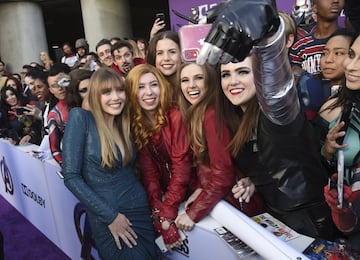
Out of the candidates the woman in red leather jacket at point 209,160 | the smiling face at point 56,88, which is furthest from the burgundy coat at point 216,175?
the smiling face at point 56,88

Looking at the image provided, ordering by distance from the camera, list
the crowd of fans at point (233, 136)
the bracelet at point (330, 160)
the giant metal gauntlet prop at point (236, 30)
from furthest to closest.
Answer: the bracelet at point (330, 160) → the crowd of fans at point (233, 136) → the giant metal gauntlet prop at point (236, 30)

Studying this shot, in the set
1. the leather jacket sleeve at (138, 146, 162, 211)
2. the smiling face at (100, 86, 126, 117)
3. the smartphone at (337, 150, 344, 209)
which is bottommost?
the leather jacket sleeve at (138, 146, 162, 211)

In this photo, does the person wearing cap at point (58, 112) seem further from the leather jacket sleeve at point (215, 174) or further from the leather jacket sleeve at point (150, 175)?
the leather jacket sleeve at point (215, 174)

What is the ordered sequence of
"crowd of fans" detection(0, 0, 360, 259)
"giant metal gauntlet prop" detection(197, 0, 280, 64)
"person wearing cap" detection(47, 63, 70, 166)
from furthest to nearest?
1. "person wearing cap" detection(47, 63, 70, 166)
2. "crowd of fans" detection(0, 0, 360, 259)
3. "giant metal gauntlet prop" detection(197, 0, 280, 64)

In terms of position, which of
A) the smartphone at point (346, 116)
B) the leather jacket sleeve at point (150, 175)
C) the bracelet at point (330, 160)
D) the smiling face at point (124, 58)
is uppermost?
the smiling face at point (124, 58)

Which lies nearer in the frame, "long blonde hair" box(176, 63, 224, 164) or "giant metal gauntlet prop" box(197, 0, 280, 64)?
"giant metal gauntlet prop" box(197, 0, 280, 64)

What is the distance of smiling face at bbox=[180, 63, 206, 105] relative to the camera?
1793 mm

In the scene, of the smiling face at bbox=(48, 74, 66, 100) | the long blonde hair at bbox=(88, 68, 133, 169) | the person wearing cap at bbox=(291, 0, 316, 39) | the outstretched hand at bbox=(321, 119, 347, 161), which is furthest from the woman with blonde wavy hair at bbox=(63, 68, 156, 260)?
the person wearing cap at bbox=(291, 0, 316, 39)

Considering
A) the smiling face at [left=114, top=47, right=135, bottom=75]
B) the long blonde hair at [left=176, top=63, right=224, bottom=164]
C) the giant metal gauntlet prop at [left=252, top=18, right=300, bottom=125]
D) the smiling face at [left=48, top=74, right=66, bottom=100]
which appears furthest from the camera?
the smiling face at [left=114, top=47, right=135, bottom=75]

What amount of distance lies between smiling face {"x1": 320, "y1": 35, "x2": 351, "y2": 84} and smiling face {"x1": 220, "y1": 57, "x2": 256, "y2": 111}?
2.01ft

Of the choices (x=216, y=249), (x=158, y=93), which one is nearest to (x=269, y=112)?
(x=216, y=249)

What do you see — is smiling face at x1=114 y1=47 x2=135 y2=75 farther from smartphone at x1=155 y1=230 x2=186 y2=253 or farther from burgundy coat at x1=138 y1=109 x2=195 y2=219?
smartphone at x1=155 y1=230 x2=186 y2=253

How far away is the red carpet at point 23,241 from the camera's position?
3143 mm

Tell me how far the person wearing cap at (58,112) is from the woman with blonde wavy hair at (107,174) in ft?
2.86
